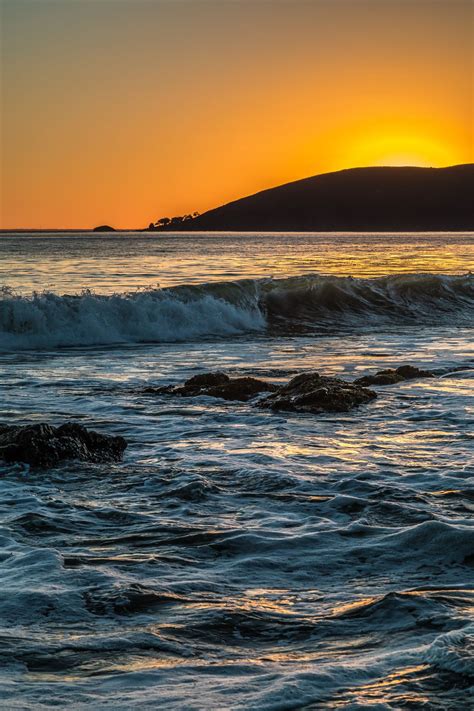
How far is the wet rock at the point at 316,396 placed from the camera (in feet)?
35.7

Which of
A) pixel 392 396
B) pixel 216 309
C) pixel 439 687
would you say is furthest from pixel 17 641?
pixel 216 309

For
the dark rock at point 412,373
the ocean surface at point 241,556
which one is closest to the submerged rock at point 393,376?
the dark rock at point 412,373

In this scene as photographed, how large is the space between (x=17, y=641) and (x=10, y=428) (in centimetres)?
466

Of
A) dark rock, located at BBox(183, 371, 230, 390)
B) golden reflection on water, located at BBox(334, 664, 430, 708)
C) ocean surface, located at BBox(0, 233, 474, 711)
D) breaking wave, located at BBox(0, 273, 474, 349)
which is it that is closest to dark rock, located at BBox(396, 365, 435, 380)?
ocean surface, located at BBox(0, 233, 474, 711)

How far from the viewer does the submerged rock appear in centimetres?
1298

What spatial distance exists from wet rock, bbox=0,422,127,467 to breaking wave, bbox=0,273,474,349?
38.9ft

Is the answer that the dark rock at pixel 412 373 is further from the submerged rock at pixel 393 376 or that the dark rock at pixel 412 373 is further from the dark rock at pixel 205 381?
the dark rock at pixel 205 381

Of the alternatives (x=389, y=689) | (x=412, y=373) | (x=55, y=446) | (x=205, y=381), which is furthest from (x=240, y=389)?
(x=389, y=689)

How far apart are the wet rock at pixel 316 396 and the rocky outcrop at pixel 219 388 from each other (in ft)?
1.31

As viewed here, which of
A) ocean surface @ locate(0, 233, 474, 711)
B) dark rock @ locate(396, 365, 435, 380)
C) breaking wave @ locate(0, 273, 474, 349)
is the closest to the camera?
ocean surface @ locate(0, 233, 474, 711)

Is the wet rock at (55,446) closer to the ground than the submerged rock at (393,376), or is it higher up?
higher up

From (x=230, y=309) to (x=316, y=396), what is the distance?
1457 cm

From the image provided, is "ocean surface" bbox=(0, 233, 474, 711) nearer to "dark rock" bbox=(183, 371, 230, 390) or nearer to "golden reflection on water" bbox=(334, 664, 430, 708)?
"golden reflection on water" bbox=(334, 664, 430, 708)

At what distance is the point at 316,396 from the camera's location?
11070 mm
